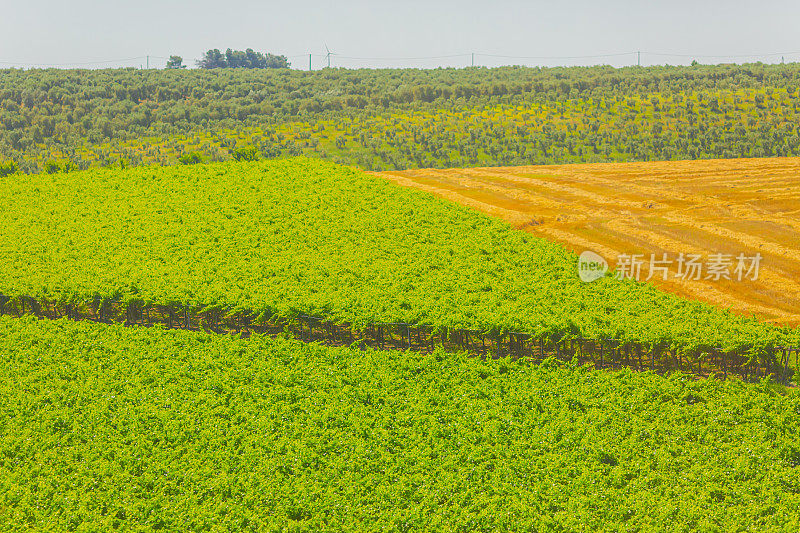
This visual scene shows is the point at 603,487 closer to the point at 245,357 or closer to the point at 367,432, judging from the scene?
the point at 367,432

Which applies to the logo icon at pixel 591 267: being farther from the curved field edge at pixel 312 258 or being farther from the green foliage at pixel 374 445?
the green foliage at pixel 374 445

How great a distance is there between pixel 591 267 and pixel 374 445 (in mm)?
21582

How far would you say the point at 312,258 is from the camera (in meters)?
40.2

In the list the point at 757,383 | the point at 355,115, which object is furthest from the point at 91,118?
the point at 757,383

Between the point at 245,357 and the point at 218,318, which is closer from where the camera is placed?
the point at 245,357

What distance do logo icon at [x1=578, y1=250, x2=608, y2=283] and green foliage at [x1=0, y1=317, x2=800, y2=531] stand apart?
30.9 feet

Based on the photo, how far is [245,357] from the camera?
94.7ft

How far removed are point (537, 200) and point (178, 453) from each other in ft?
140

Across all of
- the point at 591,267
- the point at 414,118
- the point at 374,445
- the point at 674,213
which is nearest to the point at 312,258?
the point at 591,267

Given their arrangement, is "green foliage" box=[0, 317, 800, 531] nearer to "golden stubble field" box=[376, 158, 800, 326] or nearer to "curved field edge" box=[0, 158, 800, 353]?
"curved field edge" box=[0, 158, 800, 353]

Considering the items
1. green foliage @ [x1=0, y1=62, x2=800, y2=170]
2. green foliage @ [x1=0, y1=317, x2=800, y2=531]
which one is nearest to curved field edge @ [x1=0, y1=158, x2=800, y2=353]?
green foliage @ [x1=0, y1=317, x2=800, y2=531]

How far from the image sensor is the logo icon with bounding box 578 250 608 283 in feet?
119

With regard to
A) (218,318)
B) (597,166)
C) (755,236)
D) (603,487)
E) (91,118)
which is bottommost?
(603,487)

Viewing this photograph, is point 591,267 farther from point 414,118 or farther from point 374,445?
point 414,118
